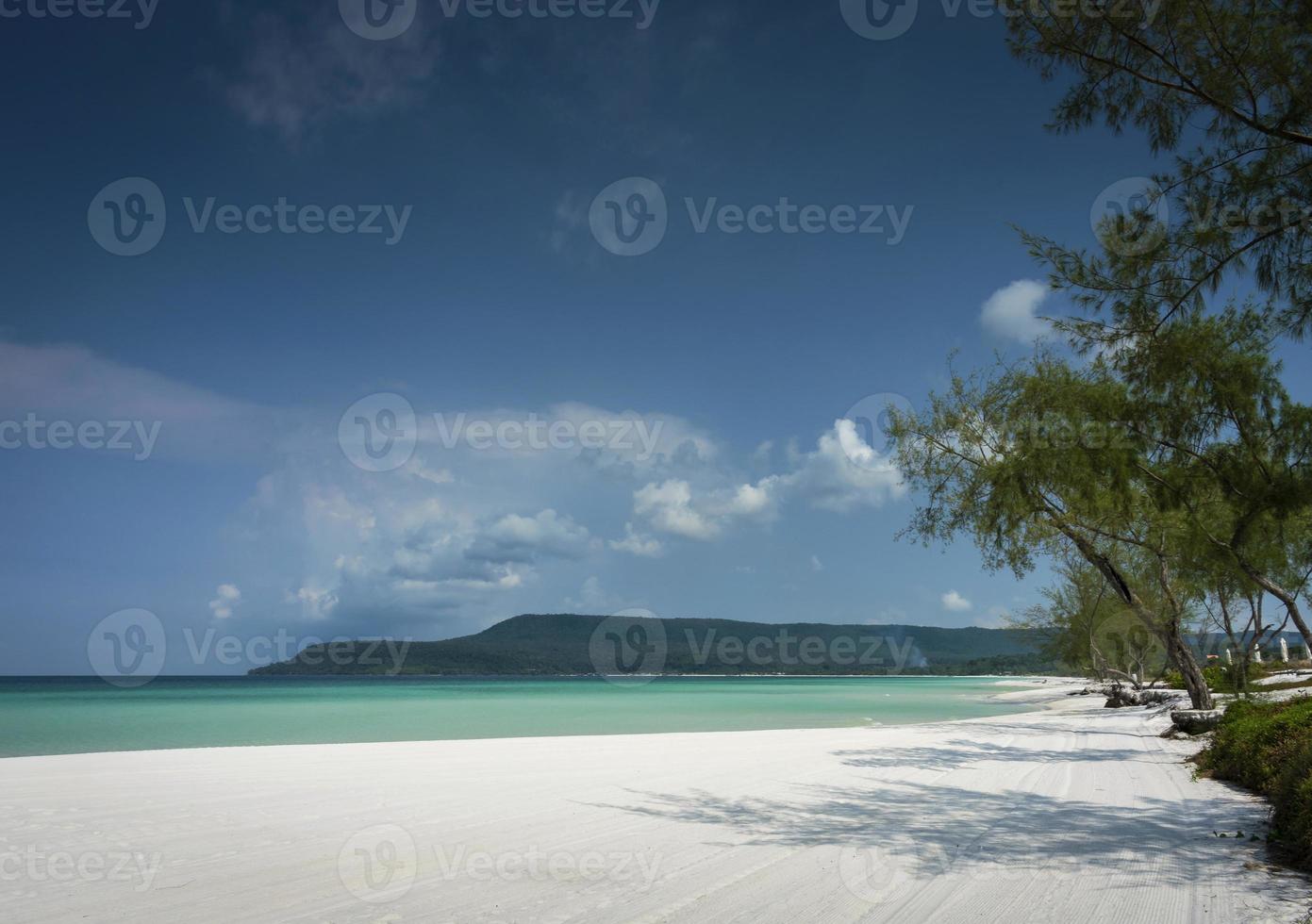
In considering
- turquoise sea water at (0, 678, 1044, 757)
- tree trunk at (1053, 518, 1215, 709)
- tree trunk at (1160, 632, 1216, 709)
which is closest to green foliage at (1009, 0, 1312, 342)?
tree trunk at (1053, 518, 1215, 709)

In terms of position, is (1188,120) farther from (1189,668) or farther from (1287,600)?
(1189,668)

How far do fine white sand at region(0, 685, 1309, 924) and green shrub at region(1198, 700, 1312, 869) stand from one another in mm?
347

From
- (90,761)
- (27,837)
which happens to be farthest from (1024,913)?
(90,761)

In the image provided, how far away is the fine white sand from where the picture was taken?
5.71 meters

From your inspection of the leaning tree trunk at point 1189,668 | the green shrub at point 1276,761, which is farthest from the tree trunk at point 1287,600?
the leaning tree trunk at point 1189,668

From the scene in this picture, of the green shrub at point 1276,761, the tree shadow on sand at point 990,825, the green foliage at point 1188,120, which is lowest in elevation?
the tree shadow on sand at point 990,825

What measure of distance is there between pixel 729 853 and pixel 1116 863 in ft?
10.4

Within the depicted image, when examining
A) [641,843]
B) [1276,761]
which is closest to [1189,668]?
[1276,761]

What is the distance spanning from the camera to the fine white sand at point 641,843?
571cm

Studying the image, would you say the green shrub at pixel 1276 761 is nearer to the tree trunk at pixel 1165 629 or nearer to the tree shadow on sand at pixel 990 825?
the tree shadow on sand at pixel 990 825

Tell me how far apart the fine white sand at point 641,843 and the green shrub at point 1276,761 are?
347 millimetres

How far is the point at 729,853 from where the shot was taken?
7340 millimetres

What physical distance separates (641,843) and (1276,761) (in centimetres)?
804

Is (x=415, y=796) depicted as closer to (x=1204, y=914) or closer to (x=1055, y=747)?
(x=1204, y=914)
